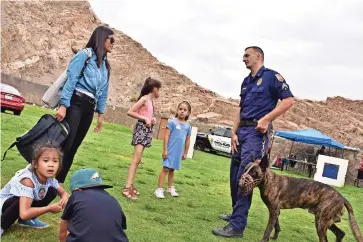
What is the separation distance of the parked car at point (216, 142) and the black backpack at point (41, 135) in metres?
18.6

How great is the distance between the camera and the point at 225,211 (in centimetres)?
630

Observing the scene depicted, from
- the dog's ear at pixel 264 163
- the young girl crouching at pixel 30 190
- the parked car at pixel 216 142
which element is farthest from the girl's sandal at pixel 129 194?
the parked car at pixel 216 142

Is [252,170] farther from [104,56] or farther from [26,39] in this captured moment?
[26,39]

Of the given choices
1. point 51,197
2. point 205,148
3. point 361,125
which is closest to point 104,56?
point 51,197

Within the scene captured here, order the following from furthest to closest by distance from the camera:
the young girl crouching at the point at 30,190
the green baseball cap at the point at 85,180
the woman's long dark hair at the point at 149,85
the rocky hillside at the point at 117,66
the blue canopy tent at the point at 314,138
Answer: the rocky hillside at the point at 117,66 < the blue canopy tent at the point at 314,138 < the woman's long dark hair at the point at 149,85 < the young girl crouching at the point at 30,190 < the green baseball cap at the point at 85,180

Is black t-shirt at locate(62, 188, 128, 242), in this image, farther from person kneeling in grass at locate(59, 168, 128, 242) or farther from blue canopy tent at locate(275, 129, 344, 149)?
blue canopy tent at locate(275, 129, 344, 149)

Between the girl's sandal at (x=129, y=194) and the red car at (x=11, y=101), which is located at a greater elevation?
the red car at (x=11, y=101)

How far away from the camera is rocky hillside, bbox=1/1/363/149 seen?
43594 millimetres

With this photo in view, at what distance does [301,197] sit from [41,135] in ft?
9.08

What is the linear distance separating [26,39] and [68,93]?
50.5 meters

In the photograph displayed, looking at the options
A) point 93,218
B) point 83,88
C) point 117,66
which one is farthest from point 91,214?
point 117,66

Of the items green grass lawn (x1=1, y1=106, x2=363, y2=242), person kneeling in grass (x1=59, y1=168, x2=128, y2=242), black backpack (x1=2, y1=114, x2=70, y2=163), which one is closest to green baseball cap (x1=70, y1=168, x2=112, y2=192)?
person kneeling in grass (x1=59, y1=168, x2=128, y2=242)

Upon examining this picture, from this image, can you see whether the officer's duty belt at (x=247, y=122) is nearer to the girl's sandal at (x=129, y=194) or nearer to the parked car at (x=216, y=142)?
the girl's sandal at (x=129, y=194)

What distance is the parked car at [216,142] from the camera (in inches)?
900
